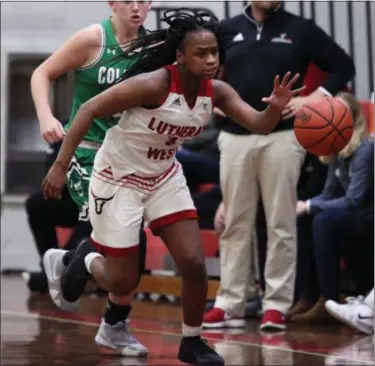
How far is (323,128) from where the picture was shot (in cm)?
646

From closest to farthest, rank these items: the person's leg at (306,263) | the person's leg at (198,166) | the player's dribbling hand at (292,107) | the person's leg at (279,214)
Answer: the player's dribbling hand at (292,107) → the person's leg at (279,214) → the person's leg at (306,263) → the person's leg at (198,166)

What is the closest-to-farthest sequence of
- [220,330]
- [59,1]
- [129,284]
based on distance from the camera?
[129,284] < [220,330] < [59,1]

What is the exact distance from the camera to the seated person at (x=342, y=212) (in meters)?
7.87

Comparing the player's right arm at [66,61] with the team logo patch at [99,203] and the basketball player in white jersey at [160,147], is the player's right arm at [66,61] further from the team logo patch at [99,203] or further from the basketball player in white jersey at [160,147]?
the team logo patch at [99,203]

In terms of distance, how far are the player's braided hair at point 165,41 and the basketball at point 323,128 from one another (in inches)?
35.6

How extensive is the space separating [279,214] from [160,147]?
203cm

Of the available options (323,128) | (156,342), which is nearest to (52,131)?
(323,128)

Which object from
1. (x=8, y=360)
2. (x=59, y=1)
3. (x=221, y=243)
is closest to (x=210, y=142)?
(x=221, y=243)

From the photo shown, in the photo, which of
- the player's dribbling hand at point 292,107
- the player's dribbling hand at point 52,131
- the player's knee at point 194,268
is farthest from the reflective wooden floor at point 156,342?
the player's dribbling hand at point 292,107

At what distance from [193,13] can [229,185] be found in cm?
204

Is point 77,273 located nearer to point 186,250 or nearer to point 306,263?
point 186,250

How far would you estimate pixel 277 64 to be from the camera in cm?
767

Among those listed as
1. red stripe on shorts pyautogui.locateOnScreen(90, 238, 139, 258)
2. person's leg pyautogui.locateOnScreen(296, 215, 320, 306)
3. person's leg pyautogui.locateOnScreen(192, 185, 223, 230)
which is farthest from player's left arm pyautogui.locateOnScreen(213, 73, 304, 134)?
person's leg pyautogui.locateOnScreen(192, 185, 223, 230)

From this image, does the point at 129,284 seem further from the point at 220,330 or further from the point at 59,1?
the point at 59,1
